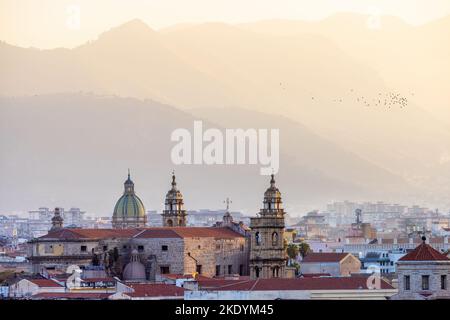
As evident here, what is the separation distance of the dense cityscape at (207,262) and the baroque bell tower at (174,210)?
32 millimetres

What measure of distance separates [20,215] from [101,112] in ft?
33.6

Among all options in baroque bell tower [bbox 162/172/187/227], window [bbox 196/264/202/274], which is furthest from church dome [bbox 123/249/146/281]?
baroque bell tower [bbox 162/172/187/227]

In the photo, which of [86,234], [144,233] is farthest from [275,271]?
[86,234]

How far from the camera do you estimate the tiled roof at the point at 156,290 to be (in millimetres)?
48719

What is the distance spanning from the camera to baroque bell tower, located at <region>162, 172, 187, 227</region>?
231 feet

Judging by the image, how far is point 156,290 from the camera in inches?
1964

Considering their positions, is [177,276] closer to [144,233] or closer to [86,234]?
[144,233]

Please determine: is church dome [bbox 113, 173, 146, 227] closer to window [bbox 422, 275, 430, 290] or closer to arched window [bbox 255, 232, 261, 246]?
arched window [bbox 255, 232, 261, 246]

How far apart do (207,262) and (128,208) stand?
1708cm

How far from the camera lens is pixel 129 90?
250 ft

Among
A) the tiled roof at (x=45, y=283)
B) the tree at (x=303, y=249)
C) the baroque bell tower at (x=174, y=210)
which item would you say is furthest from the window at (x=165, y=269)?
the tree at (x=303, y=249)

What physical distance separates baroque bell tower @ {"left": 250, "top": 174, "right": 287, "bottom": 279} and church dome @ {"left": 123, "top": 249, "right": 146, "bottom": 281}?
11.1 ft

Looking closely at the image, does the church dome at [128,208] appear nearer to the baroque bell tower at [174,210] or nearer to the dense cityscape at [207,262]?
the dense cityscape at [207,262]
